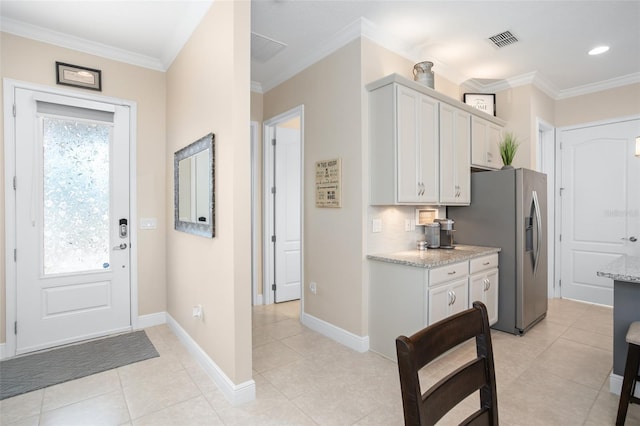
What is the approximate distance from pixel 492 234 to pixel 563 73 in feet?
7.51

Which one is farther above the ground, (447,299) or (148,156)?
(148,156)

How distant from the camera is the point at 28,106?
2916 mm

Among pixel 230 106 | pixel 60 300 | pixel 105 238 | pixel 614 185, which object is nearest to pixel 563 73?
pixel 614 185

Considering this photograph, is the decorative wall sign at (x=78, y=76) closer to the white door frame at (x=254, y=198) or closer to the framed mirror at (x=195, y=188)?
the framed mirror at (x=195, y=188)

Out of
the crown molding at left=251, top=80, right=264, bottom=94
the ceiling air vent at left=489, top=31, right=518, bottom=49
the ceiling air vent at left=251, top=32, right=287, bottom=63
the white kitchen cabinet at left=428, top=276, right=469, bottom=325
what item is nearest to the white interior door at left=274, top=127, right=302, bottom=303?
the crown molding at left=251, top=80, right=264, bottom=94

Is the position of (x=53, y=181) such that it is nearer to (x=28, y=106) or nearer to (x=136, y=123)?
(x=28, y=106)

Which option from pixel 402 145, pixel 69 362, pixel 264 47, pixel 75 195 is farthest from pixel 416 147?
pixel 69 362

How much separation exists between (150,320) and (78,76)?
252 cm

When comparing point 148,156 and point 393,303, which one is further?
point 148,156

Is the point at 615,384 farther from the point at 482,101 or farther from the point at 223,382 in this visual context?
the point at 482,101

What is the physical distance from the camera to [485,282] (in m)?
3.21

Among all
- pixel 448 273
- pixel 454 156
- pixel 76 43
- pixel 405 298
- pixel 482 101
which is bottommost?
pixel 405 298

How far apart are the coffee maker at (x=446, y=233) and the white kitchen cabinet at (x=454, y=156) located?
22 centimetres

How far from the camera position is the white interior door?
439cm
